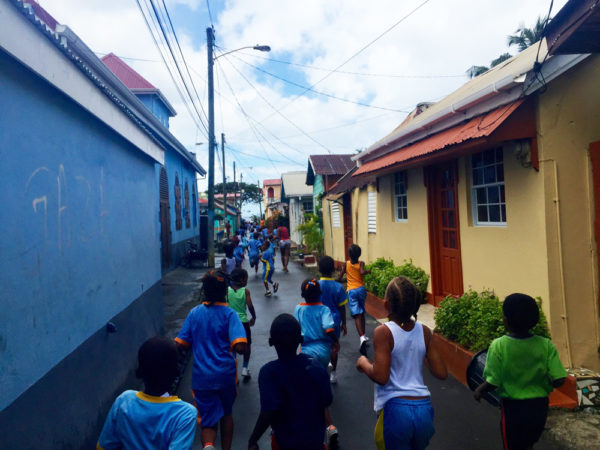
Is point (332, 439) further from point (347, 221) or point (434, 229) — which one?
point (347, 221)

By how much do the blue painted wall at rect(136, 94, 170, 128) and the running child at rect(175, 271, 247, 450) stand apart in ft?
61.9

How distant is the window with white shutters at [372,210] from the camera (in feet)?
38.7

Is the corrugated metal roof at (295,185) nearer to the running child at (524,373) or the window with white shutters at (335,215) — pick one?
the window with white shutters at (335,215)

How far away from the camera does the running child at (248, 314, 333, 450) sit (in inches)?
104

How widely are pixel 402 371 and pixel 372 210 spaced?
951 cm

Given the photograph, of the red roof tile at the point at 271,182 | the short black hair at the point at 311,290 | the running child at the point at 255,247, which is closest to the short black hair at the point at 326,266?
the short black hair at the point at 311,290

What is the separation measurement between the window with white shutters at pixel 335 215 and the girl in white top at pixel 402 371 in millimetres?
13569

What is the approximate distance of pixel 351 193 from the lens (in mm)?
14391

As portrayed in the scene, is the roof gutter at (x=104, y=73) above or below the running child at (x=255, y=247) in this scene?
above

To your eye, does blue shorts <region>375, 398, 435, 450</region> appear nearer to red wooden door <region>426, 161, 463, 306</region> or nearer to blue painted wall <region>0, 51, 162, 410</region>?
blue painted wall <region>0, 51, 162, 410</region>

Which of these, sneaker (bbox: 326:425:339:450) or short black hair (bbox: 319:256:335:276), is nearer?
sneaker (bbox: 326:425:339:450)

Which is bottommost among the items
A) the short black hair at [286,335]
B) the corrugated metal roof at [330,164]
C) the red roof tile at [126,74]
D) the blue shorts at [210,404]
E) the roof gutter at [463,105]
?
the blue shorts at [210,404]

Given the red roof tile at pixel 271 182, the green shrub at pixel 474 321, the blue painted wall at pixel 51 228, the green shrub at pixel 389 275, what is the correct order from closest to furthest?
the blue painted wall at pixel 51 228, the green shrub at pixel 474 321, the green shrub at pixel 389 275, the red roof tile at pixel 271 182

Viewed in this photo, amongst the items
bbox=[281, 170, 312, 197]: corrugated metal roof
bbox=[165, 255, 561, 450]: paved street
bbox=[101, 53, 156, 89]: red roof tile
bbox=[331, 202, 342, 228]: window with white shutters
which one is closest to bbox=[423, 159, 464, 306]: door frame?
bbox=[165, 255, 561, 450]: paved street
